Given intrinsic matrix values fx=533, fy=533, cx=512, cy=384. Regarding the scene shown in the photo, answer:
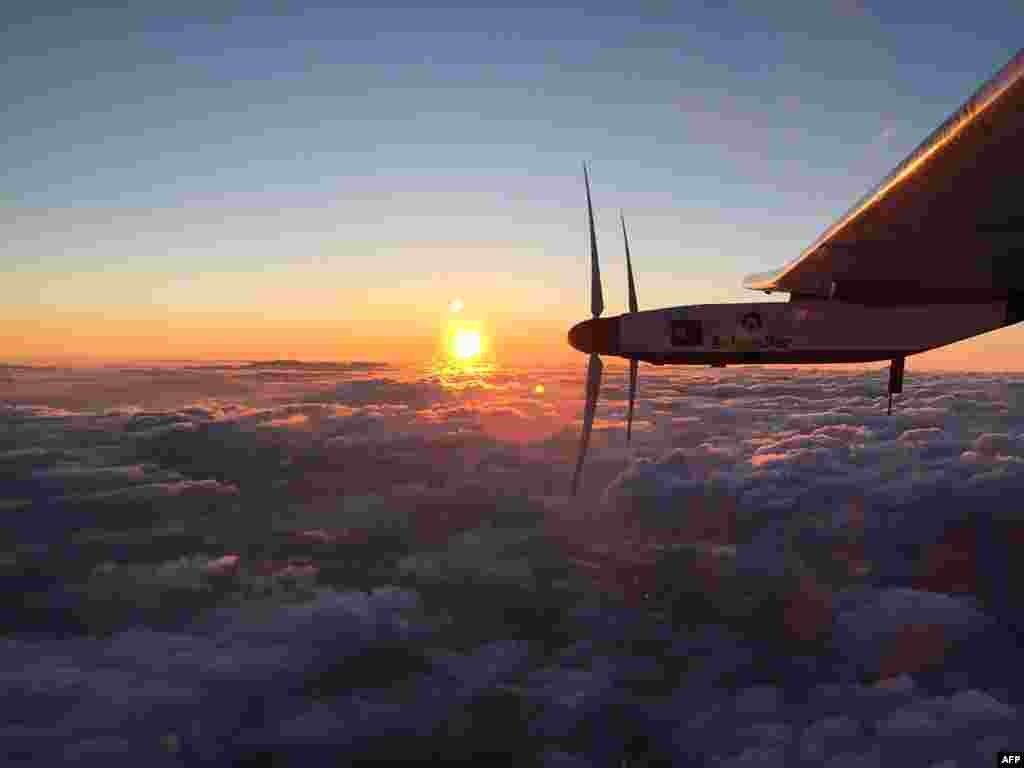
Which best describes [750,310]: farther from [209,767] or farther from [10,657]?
[10,657]

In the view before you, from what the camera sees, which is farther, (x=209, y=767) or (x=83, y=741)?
(x=209, y=767)

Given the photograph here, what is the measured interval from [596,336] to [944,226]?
28.1 feet

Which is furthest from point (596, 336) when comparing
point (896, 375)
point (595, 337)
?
point (896, 375)

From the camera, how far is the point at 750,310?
14.4m

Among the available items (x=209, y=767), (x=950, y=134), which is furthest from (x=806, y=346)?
(x=209, y=767)

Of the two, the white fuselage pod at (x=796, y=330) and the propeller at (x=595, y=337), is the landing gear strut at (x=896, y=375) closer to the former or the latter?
the white fuselage pod at (x=796, y=330)

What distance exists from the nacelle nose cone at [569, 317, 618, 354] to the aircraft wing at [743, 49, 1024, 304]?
4.35 metres

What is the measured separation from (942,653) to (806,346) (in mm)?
243748

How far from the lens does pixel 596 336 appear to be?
641 inches

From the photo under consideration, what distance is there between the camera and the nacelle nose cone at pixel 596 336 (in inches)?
630

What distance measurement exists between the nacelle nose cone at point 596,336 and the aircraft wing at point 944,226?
14.3 ft

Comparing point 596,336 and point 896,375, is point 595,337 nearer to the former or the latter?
point 596,336

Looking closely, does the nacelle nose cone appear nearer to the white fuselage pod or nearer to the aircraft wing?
the white fuselage pod

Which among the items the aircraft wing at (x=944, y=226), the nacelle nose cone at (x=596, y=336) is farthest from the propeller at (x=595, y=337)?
the aircraft wing at (x=944, y=226)
